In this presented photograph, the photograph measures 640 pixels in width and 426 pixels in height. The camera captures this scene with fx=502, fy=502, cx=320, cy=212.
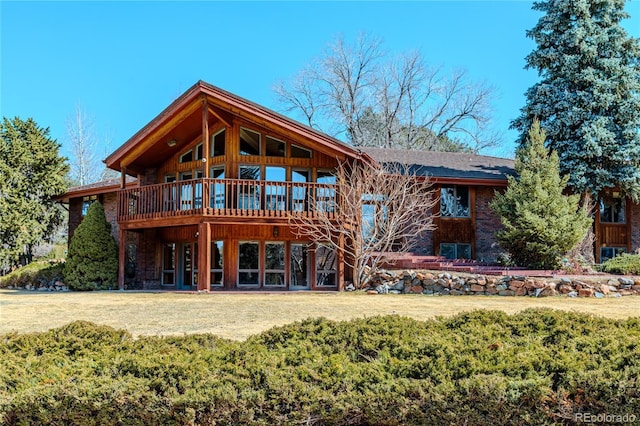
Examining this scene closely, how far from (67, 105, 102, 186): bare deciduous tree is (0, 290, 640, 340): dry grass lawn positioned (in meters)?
24.5

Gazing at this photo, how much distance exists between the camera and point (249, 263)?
16266mm

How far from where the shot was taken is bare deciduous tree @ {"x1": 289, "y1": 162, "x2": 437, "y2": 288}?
1436 cm

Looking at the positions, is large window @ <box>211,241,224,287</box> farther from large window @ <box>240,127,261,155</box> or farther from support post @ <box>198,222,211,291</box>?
large window @ <box>240,127,261,155</box>

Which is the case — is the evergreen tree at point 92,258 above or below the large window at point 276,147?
below

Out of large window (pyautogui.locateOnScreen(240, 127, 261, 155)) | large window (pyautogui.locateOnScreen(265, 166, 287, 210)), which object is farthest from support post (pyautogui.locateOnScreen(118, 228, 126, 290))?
large window (pyautogui.locateOnScreen(265, 166, 287, 210))

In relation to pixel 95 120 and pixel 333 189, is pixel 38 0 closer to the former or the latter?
pixel 333 189

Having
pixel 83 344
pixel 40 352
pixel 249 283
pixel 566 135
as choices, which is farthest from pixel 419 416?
pixel 566 135

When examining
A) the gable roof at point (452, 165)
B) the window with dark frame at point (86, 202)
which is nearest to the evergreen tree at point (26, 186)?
the window with dark frame at point (86, 202)

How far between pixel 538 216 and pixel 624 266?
9.45 ft

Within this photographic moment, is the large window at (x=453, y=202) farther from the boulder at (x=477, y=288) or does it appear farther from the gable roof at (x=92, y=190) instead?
the gable roof at (x=92, y=190)

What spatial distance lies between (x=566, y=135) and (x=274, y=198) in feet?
36.3

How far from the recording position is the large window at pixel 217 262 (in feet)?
53.2

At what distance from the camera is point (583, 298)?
1250 cm

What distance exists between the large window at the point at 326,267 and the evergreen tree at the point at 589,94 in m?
9.07
